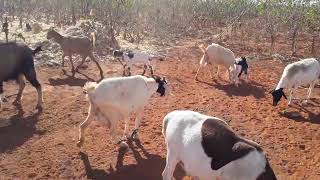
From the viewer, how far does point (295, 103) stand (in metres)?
13.0

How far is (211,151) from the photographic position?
6230 mm

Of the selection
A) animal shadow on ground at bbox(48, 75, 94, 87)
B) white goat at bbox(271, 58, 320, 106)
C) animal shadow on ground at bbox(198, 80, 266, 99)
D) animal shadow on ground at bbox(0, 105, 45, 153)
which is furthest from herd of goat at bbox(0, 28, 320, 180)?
animal shadow on ground at bbox(0, 105, 45, 153)

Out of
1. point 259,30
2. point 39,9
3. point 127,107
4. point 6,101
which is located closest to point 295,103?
point 127,107

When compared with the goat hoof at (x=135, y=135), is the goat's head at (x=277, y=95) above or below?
above

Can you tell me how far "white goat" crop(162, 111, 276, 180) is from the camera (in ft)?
19.1

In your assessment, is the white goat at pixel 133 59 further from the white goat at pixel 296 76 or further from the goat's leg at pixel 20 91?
the white goat at pixel 296 76

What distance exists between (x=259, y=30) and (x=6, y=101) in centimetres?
1971

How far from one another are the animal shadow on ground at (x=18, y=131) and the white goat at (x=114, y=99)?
1562 mm

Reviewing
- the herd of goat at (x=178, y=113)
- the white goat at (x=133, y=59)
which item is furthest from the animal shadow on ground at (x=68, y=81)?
the white goat at (x=133, y=59)

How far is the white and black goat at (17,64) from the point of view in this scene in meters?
11.5

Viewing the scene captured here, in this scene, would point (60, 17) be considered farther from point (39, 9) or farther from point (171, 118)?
point (171, 118)

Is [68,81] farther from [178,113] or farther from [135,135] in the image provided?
[178,113]

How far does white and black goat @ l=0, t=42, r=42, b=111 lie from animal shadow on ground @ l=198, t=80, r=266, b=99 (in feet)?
19.9

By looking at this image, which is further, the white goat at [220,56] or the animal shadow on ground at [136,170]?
the white goat at [220,56]
